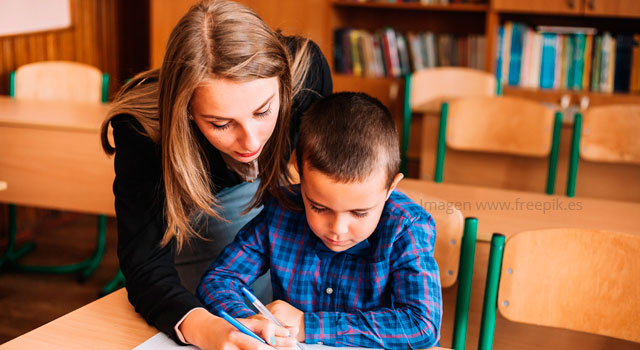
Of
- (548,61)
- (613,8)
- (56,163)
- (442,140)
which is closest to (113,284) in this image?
(56,163)

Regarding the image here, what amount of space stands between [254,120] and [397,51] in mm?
2892

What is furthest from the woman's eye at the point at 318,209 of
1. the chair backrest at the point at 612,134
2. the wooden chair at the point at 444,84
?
the wooden chair at the point at 444,84

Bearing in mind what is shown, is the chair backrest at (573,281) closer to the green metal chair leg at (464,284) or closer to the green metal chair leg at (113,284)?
the green metal chair leg at (464,284)

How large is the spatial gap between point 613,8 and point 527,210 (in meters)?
2.01

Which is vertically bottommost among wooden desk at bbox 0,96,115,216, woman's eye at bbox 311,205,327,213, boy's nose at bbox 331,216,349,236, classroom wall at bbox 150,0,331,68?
wooden desk at bbox 0,96,115,216

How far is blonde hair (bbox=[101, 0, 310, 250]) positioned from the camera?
107cm

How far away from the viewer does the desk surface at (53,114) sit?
7.86 feet

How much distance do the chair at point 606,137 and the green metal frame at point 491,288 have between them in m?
1.34

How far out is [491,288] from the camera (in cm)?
131

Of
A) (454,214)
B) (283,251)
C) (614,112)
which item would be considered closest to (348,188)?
(283,251)

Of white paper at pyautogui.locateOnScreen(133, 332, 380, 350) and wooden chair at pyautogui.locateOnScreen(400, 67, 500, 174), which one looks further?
wooden chair at pyautogui.locateOnScreen(400, 67, 500, 174)

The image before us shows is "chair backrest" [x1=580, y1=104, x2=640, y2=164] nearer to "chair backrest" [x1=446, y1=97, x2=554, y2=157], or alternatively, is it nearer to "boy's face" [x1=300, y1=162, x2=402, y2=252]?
"chair backrest" [x1=446, y1=97, x2=554, y2=157]

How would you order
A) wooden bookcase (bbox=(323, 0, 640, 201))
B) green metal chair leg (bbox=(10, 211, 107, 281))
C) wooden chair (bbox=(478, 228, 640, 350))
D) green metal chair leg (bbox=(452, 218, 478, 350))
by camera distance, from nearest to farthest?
wooden chair (bbox=(478, 228, 640, 350)) < green metal chair leg (bbox=(452, 218, 478, 350)) < wooden bookcase (bbox=(323, 0, 640, 201)) < green metal chair leg (bbox=(10, 211, 107, 281))

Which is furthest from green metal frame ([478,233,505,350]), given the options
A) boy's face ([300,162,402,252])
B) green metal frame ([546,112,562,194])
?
green metal frame ([546,112,562,194])
